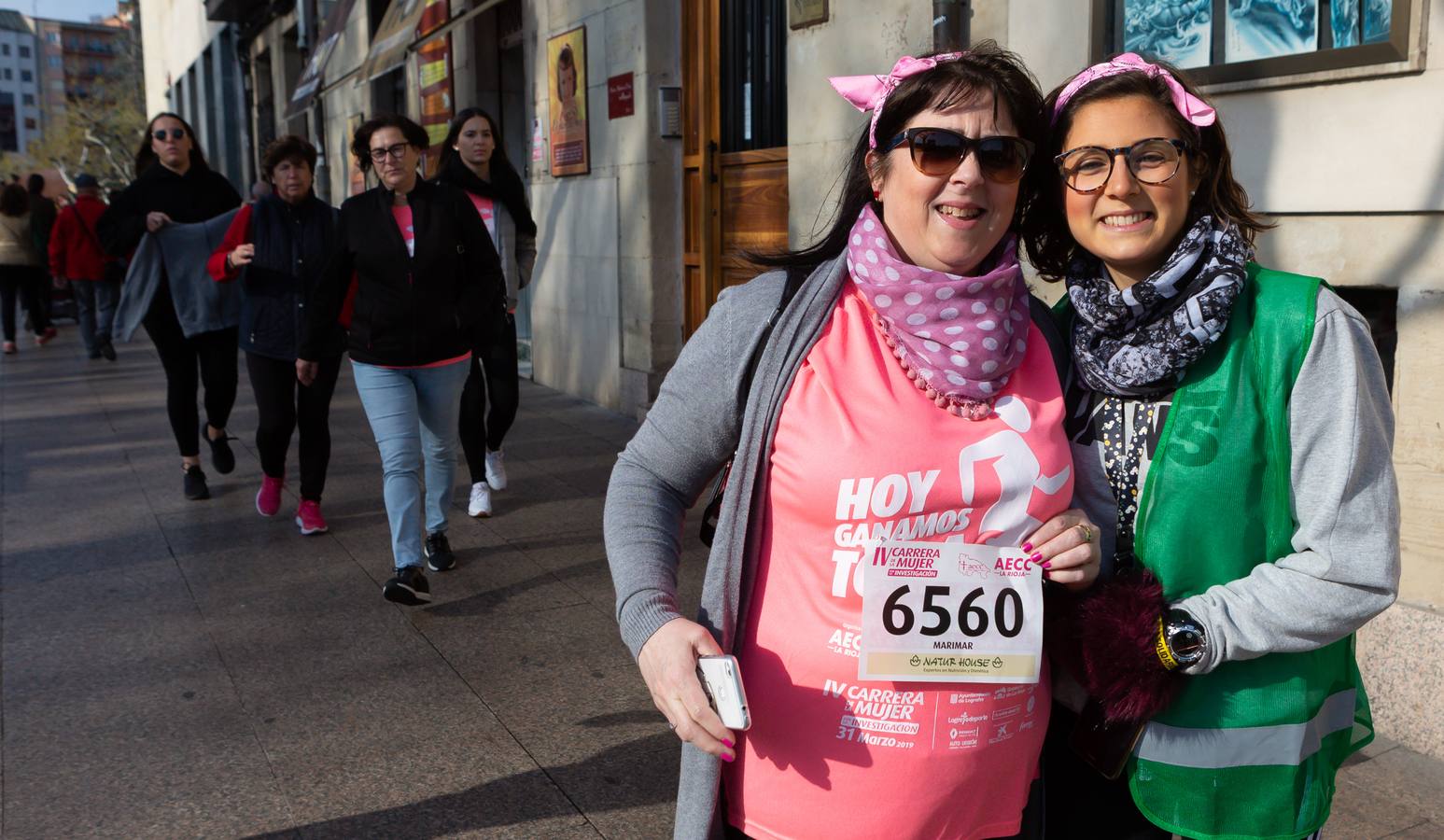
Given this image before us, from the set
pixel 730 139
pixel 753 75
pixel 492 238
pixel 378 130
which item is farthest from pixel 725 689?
pixel 730 139

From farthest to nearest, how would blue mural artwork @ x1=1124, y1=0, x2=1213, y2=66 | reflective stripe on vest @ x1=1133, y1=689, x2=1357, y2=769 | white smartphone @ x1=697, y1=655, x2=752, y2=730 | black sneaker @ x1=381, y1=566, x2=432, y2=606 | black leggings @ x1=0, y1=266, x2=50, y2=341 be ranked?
black leggings @ x1=0, y1=266, x2=50, y2=341
black sneaker @ x1=381, y1=566, x2=432, y2=606
blue mural artwork @ x1=1124, y1=0, x2=1213, y2=66
reflective stripe on vest @ x1=1133, y1=689, x2=1357, y2=769
white smartphone @ x1=697, y1=655, x2=752, y2=730

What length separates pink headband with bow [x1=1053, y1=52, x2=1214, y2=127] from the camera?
174cm

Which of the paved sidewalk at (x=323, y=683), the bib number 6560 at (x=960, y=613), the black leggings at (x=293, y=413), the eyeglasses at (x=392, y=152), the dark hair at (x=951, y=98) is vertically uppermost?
the eyeglasses at (x=392, y=152)

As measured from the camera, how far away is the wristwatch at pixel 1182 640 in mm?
1637

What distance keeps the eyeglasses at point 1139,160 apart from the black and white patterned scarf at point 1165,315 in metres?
0.09

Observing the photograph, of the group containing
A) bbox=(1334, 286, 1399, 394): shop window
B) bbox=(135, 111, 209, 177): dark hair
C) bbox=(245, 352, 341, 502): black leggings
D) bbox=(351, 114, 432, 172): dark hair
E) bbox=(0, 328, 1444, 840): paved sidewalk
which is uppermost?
bbox=(135, 111, 209, 177): dark hair

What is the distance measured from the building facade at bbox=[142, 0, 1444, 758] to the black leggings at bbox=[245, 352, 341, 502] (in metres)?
2.17

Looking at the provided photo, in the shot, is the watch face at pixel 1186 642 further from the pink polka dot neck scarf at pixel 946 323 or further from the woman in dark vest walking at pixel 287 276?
the woman in dark vest walking at pixel 287 276

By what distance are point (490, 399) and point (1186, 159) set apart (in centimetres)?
506

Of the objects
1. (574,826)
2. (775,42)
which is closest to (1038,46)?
(775,42)

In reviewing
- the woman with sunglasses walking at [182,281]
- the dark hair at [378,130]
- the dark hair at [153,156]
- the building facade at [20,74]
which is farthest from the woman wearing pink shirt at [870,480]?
the building facade at [20,74]

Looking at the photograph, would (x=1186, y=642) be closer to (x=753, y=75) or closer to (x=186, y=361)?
(x=186, y=361)

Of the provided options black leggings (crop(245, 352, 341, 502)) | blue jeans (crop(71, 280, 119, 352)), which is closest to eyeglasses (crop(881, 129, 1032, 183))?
black leggings (crop(245, 352, 341, 502))

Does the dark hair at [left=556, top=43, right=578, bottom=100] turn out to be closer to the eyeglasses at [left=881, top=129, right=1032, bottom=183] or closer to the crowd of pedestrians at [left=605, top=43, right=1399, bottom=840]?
the crowd of pedestrians at [left=605, top=43, right=1399, bottom=840]
